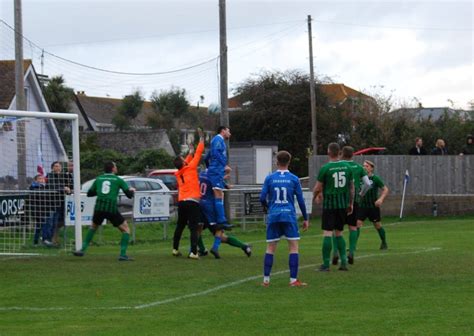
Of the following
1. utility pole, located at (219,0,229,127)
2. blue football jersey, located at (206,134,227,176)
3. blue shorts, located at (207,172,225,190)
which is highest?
utility pole, located at (219,0,229,127)

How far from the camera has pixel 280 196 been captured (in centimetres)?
1402

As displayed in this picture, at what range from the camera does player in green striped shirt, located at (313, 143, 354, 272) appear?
51.9ft

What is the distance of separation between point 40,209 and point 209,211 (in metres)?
4.04

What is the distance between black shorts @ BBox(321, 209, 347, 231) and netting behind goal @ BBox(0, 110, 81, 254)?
6043mm

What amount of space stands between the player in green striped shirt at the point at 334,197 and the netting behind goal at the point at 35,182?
5.98 metres

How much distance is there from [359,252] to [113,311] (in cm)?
941

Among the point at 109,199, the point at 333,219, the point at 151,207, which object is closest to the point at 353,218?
the point at 333,219

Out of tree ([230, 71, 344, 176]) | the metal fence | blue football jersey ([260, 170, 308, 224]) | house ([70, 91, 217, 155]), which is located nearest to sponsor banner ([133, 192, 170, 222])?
blue football jersey ([260, 170, 308, 224])

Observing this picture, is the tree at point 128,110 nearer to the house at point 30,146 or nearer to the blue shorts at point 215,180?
the house at point 30,146

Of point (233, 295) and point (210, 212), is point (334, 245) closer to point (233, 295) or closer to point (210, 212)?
point (210, 212)

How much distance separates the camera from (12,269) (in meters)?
16.9

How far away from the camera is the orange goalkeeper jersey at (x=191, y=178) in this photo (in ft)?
59.8

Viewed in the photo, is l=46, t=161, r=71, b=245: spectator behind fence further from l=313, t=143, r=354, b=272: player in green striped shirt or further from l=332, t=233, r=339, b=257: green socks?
l=313, t=143, r=354, b=272: player in green striped shirt

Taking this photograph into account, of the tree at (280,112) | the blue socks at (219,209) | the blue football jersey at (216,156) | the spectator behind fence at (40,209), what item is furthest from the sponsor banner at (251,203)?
the tree at (280,112)
